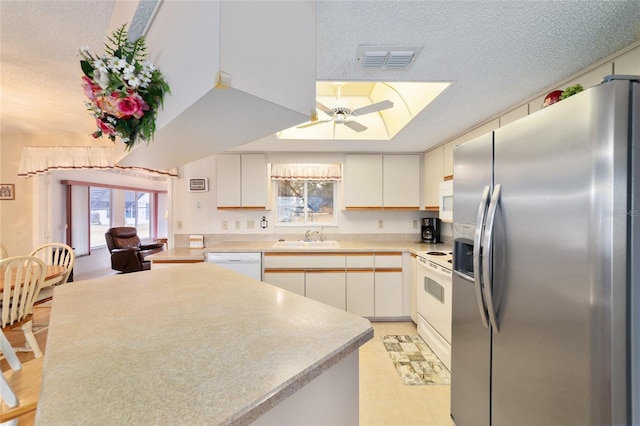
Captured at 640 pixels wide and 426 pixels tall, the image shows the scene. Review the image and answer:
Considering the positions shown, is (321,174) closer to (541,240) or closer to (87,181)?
(541,240)

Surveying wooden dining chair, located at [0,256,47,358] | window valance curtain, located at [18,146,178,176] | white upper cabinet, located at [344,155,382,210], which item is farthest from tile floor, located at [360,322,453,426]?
window valance curtain, located at [18,146,178,176]

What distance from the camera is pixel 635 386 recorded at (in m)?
0.75

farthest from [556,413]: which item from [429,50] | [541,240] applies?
[429,50]

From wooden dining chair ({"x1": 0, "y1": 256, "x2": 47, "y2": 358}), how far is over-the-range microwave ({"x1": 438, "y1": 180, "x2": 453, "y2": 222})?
3.58 metres

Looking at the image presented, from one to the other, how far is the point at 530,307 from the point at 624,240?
40 cm

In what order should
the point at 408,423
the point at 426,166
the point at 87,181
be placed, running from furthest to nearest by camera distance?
1. the point at 87,181
2. the point at 426,166
3. the point at 408,423

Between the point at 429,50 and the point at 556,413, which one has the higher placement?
the point at 429,50

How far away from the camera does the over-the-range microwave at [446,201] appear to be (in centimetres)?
252

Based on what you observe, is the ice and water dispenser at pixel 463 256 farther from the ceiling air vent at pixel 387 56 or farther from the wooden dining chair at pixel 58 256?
the wooden dining chair at pixel 58 256

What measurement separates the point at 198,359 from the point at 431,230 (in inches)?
128

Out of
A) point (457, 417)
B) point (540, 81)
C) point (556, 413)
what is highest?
point (540, 81)

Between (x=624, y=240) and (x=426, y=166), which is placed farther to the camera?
(x=426, y=166)

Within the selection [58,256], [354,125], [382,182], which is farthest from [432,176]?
[58,256]

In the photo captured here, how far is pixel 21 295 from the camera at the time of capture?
207cm
